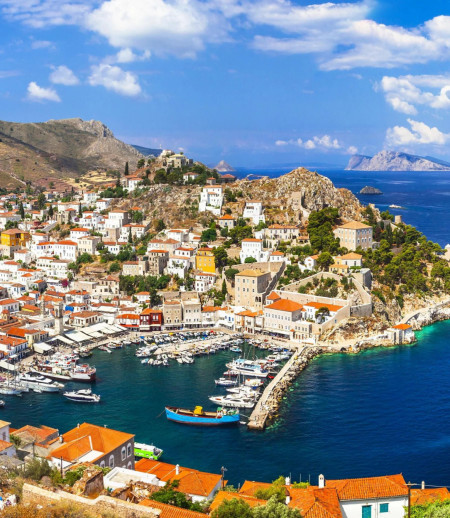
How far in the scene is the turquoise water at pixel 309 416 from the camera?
917 inches

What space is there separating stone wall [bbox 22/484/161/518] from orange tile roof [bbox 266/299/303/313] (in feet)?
99.0

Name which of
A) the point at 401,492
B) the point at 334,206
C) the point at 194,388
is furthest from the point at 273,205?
the point at 401,492

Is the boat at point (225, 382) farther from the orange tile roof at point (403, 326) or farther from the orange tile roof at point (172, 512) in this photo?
the orange tile roof at point (172, 512)

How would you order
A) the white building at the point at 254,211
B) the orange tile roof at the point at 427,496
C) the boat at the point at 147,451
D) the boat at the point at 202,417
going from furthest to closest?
the white building at the point at 254,211, the boat at the point at 202,417, the boat at the point at 147,451, the orange tile roof at the point at 427,496

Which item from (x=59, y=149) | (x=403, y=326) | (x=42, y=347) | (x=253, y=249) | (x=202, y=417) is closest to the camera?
(x=202, y=417)

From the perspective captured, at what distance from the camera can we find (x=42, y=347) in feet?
123

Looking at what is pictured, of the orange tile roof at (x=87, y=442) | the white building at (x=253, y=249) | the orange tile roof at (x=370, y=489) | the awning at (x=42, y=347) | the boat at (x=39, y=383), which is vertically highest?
the white building at (x=253, y=249)

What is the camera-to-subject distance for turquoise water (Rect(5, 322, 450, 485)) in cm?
2330

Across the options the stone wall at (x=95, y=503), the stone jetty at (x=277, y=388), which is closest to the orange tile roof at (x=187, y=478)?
the stone wall at (x=95, y=503)

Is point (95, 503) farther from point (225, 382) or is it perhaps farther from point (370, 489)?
point (225, 382)

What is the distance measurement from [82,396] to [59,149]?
121 meters

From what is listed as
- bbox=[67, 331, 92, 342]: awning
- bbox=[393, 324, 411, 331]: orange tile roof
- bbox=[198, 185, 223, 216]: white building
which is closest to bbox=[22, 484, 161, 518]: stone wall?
bbox=[67, 331, 92, 342]: awning

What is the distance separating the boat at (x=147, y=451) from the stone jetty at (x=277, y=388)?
4.71 m

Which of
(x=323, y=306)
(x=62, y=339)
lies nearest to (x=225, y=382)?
(x=323, y=306)
